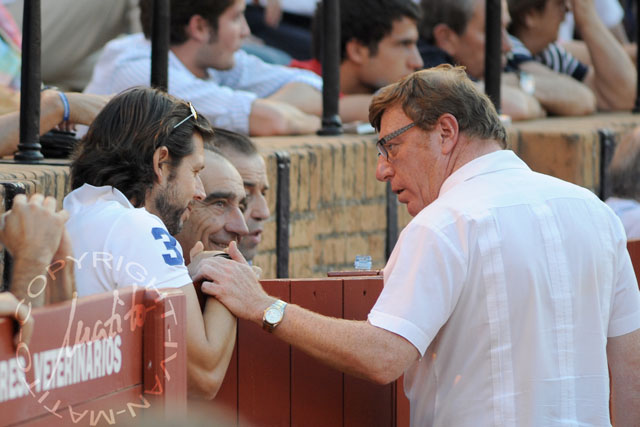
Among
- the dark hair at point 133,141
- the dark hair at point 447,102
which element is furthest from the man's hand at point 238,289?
the dark hair at point 447,102

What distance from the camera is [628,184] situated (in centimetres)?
502

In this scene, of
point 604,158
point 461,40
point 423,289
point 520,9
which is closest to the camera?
point 423,289

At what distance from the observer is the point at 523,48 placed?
21.8 feet

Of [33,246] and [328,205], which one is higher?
[328,205]

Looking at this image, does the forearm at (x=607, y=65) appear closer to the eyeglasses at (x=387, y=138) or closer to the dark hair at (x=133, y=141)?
the eyeglasses at (x=387, y=138)

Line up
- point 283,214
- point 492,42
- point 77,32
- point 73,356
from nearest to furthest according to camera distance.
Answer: point 73,356 → point 283,214 → point 492,42 → point 77,32

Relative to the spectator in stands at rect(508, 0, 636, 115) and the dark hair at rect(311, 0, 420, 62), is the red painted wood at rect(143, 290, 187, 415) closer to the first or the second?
the dark hair at rect(311, 0, 420, 62)

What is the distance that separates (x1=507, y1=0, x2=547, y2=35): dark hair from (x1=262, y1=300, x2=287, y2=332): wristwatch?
434 centimetres

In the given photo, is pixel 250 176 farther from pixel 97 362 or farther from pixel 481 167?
pixel 97 362

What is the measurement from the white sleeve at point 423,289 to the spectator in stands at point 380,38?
2.98 m

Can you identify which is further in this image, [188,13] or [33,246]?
[188,13]

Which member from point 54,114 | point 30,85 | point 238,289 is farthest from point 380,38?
point 238,289

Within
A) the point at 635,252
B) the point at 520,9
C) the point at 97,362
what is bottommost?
the point at 97,362

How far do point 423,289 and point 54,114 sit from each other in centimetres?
165
